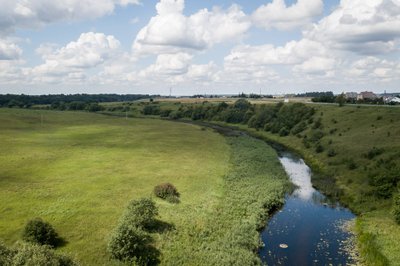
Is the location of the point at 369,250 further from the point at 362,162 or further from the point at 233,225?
the point at 362,162

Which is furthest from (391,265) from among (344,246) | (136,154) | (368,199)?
(136,154)

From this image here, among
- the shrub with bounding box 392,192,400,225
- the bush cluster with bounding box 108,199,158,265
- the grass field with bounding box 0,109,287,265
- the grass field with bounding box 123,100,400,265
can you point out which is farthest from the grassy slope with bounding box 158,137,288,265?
the shrub with bounding box 392,192,400,225

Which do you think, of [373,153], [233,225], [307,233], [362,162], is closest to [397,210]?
[307,233]

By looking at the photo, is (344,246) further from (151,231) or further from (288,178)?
(288,178)

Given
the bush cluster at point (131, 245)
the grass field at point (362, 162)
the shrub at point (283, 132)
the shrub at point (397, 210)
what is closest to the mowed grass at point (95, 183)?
A: the bush cluster at point (131, 245)

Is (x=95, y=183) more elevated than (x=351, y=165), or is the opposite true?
(x=351, y=165)

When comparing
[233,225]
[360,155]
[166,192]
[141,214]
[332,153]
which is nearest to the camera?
[141,214]
